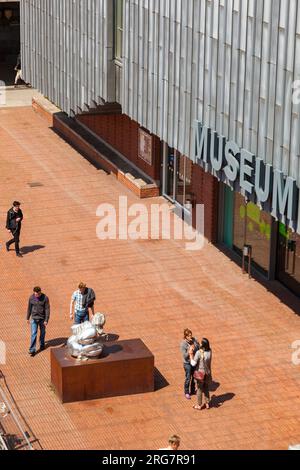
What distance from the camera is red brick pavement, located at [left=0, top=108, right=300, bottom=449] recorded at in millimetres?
26969

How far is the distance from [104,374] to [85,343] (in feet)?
2.65

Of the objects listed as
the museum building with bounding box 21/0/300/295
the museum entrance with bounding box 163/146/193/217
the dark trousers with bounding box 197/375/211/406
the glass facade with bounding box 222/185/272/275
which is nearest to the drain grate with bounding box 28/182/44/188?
the museum building with bounding box 21/0/300/295

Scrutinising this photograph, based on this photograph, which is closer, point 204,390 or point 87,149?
point 204,390

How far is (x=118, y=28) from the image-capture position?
39312 mm

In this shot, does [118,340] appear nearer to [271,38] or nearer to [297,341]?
[297,341]

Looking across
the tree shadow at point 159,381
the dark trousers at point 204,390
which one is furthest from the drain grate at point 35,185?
the dark trousers at point 204,390

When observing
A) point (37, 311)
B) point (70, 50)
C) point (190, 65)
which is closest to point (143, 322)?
point (37, 311)

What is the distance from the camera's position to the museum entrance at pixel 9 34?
64.0 m

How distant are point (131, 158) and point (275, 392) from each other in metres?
17.0

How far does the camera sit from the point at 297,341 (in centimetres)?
3117

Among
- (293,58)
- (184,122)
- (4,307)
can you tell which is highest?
(293,58)

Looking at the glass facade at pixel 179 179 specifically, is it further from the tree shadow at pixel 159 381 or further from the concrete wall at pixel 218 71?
the tree shadow at pixel 159 381

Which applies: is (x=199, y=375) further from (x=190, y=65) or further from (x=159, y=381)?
(x=190, y=65)

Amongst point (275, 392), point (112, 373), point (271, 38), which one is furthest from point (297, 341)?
point (271, 38)
